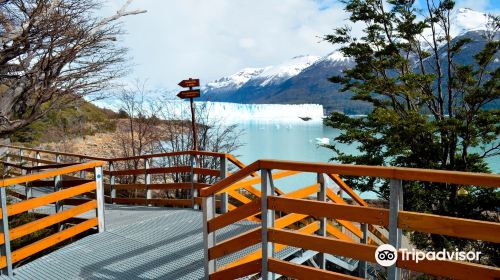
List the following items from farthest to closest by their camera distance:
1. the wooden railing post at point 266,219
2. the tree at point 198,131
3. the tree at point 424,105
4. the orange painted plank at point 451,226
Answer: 1. the tree at point 198,131
2. the tree at point 424,105
3. the wooden railing post at point 266,219
4. the orange painted plank at point 451,226

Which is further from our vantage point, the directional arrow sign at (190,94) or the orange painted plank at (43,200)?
the directional arrow sign at (190,94)

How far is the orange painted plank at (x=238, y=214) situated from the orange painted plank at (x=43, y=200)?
2.20 m

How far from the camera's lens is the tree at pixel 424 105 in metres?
10.6

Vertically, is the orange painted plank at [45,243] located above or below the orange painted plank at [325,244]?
below

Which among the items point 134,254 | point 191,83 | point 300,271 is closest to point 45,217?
point 134,254

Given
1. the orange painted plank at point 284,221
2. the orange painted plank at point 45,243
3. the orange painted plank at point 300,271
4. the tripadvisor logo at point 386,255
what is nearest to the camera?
the tripadvisor logo at point 386,255

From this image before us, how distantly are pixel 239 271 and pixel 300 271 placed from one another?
594mm

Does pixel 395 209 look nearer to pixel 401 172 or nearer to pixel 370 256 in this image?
pixel 401 172

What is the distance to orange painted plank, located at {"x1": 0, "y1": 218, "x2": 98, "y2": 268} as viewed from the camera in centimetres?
411

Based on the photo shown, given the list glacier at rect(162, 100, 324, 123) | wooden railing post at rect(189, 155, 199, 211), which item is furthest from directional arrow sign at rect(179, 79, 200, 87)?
glacier at rect(162, 100, 324, 123)

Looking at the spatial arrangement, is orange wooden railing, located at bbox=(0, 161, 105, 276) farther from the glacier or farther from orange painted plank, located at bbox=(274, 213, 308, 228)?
the glacier

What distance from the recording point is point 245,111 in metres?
81.9

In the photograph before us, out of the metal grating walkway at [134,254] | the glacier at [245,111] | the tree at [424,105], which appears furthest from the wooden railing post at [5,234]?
the glacier at [245,111]

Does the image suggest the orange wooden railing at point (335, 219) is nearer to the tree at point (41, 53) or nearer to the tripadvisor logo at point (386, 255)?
the tripadvisor logo at point (386, 255)
